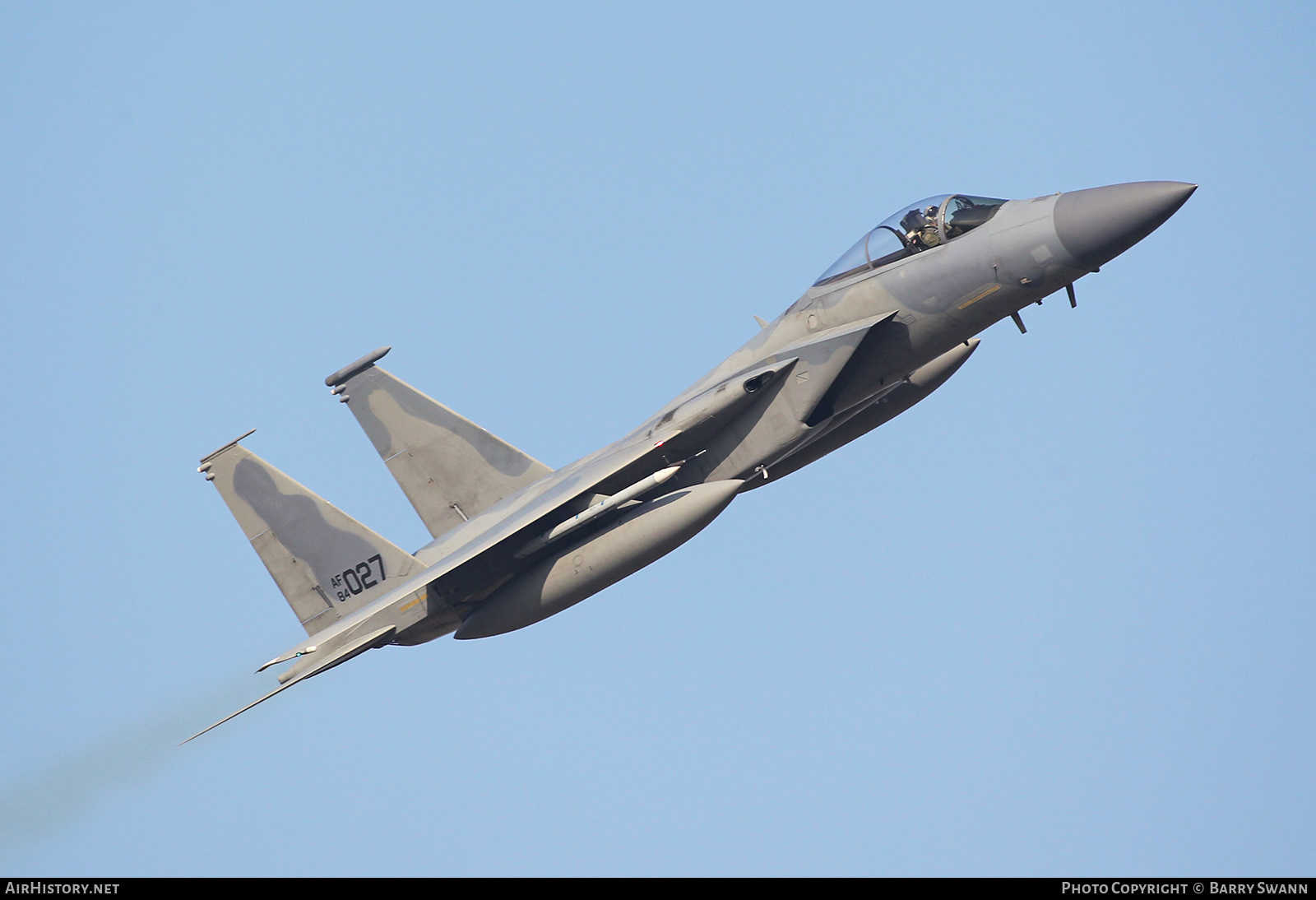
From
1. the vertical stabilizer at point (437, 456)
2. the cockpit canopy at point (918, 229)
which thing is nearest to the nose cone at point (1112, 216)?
the cockpit canopy at point (918, 229)

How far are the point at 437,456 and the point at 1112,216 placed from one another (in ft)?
30.4

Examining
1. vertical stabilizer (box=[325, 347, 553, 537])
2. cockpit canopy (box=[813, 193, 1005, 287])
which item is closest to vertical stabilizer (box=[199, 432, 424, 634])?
vertical stabilizer (box=[325, 347, 553, 537])

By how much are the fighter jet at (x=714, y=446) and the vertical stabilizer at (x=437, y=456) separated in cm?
56

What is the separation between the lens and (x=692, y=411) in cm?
1556

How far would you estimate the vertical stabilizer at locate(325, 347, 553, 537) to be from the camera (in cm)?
1805

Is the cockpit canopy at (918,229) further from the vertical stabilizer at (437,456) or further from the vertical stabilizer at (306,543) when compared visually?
the vertical stabilizer at (306,543)

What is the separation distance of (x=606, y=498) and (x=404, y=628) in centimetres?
300

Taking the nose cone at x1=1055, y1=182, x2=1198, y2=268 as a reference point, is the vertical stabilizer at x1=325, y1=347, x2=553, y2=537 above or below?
above

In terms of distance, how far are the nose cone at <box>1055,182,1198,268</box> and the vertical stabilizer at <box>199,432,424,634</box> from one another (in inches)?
347

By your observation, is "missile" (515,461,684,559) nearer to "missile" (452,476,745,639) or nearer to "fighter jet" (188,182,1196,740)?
"fighter jet" (188,182,1196,740)

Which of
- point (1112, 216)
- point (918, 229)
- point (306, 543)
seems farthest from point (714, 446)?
point (306, 543)
